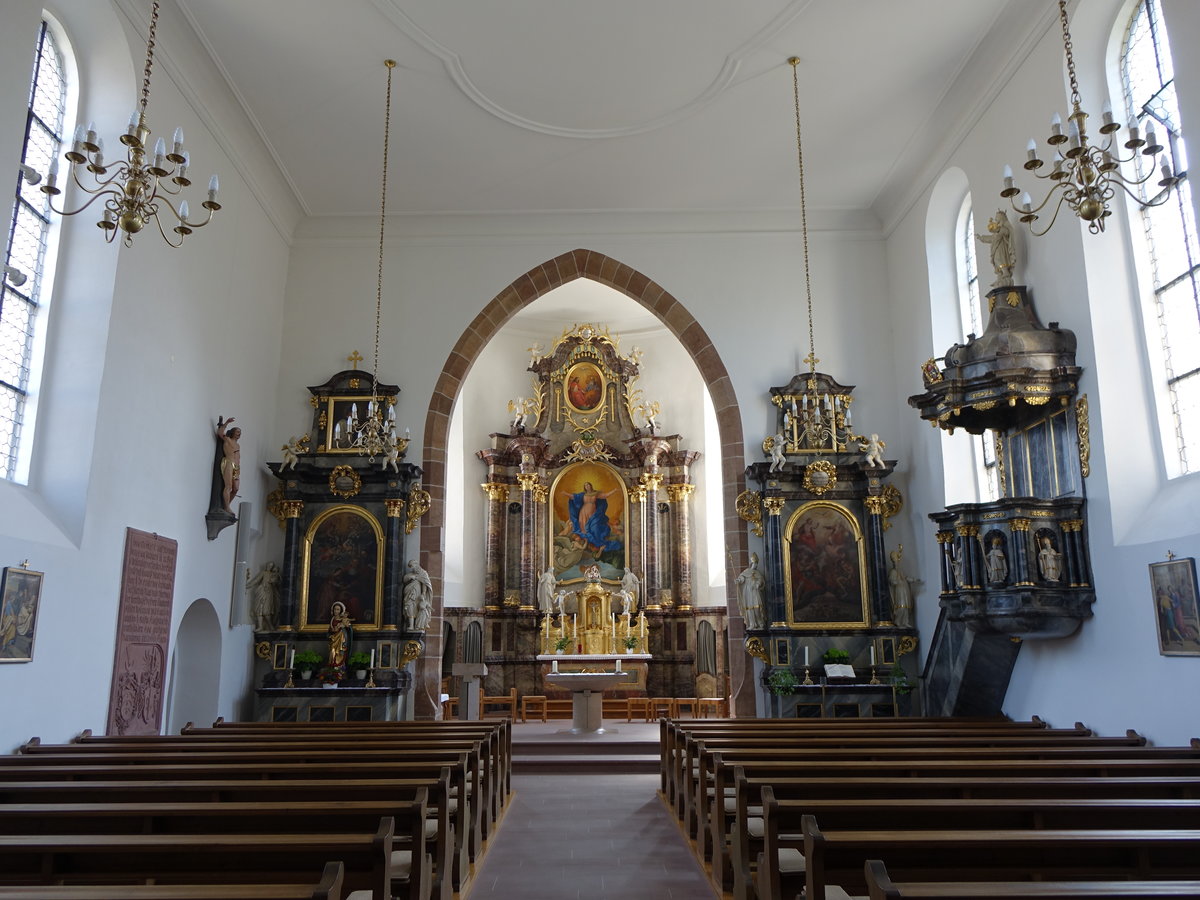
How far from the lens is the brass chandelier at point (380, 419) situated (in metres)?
11.6

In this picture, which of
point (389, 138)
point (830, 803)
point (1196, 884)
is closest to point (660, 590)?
point (389, 138)

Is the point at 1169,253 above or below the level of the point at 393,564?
above

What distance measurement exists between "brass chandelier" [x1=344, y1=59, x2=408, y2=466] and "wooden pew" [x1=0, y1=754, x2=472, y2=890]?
5.86 m

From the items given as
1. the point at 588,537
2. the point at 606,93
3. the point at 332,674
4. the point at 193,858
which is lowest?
the point at 193,858

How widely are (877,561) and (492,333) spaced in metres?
6.78

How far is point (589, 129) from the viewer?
12.4 metres

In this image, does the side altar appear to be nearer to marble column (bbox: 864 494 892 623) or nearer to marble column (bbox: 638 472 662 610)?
marble column (bbox: 864 494 892 623)

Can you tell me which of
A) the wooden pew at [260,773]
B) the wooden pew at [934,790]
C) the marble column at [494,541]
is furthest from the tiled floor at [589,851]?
the marble column at [494,541]

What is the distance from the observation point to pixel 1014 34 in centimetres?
981

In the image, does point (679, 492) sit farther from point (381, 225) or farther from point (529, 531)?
point (381, 225)


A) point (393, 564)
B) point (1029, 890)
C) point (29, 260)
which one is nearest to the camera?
point (1029, 890)

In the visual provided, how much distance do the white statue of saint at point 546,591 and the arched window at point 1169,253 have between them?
12976mm

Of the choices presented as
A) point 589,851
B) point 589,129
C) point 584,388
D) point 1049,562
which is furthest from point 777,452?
point 584,388

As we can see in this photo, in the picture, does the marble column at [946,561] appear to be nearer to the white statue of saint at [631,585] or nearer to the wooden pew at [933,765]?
the wooden pew at [933,765]
